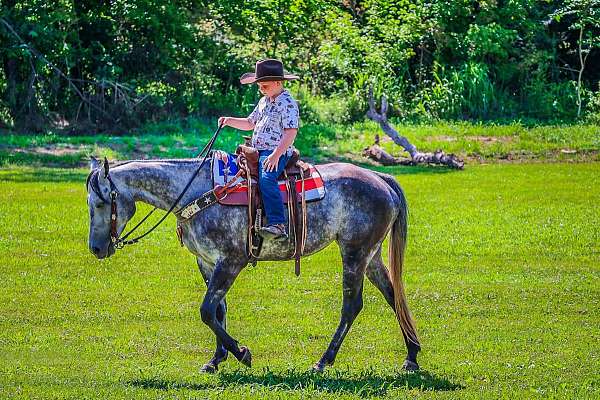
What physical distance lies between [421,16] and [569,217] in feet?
54.0

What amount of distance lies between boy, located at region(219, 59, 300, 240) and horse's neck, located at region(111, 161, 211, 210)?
→ 1.97 ft

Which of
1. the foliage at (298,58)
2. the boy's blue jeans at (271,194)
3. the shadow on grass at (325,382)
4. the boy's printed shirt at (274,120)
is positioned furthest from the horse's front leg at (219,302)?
the foliage at (298,58)

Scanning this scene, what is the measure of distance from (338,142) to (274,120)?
20.9 metres

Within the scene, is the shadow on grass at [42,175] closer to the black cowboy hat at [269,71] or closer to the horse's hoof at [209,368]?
the horse's hoof at [209,368]

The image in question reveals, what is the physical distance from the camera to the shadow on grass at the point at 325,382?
10.1m

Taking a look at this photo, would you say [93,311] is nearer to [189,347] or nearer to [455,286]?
[189,347]

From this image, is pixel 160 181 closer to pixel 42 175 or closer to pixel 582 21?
pixel 42 175

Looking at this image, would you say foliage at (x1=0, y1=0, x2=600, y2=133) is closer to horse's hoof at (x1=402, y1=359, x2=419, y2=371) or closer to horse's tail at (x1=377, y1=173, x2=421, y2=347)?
horse's tail at (x1=377, y1=173, x2=421, y2=347)

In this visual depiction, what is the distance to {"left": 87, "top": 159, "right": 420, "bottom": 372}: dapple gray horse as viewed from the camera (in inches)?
421

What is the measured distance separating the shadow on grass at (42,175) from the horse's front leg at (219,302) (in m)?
16.2

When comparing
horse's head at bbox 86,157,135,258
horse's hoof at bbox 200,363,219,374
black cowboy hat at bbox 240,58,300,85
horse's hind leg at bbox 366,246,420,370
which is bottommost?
horse's hoof at bbox 200,363,219,374

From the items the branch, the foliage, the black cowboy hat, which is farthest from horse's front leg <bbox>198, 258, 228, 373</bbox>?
the foliage

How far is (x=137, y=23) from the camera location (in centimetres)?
3450

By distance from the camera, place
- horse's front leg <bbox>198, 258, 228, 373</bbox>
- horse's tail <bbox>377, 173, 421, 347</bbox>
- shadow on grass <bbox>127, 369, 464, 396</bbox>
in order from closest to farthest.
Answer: shadow on grass <bbox>127, 369, 464, 396</bbox>
horse's front leg <bbox>198, 258, 228, 373</bbox>
horse's tail <bbox>377, 173, 421, 347</bbox>
